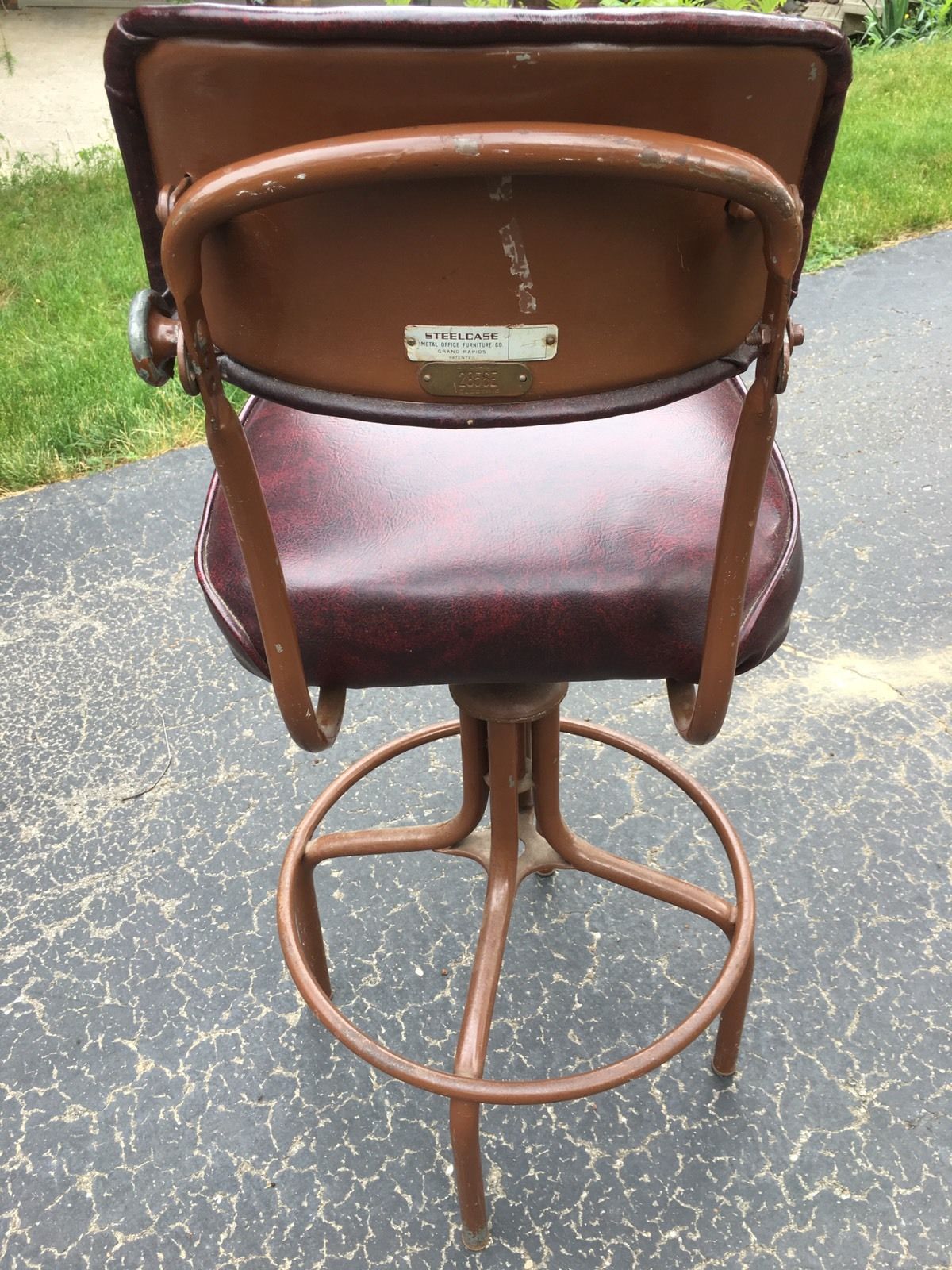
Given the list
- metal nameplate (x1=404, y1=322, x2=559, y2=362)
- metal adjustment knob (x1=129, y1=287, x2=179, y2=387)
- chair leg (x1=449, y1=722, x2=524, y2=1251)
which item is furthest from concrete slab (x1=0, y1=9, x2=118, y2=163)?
metal nameplate (x1=404, y1=322, x2=559, y2=362)

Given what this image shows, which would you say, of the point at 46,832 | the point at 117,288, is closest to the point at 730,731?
the point at 46,832

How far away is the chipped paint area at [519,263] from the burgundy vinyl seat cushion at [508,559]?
27 centimetres

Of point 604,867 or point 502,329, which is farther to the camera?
point 604,867

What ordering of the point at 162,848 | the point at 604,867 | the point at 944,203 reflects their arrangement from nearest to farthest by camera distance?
the point at 604,867
the point at 162,848
the point at 944,203

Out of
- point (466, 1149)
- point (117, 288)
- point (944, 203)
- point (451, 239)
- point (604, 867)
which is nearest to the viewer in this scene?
point (451, 239)

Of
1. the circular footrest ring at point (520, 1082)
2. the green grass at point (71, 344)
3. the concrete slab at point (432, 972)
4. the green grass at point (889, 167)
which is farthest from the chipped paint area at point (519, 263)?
the green grass at point (889, 167)

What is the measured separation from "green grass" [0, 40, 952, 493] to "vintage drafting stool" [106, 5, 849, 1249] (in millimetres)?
1668

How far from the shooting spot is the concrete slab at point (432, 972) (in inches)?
46.1

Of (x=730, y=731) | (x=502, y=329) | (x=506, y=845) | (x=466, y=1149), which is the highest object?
(x=502, y=329)

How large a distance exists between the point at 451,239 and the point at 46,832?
1.36 m

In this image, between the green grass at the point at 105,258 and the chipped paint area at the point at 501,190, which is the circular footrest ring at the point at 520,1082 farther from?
the green grass at the point at 105,258

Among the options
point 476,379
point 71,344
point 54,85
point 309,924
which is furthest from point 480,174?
point 54,85

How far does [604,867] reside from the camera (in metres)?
1.32

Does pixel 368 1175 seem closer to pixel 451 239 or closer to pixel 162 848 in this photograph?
pixel 162 848
